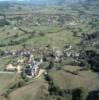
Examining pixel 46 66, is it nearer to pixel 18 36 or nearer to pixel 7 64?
pixel 7 64

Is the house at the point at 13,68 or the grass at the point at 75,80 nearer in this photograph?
the grass at the point at 75,80

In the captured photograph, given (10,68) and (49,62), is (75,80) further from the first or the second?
(10,68)

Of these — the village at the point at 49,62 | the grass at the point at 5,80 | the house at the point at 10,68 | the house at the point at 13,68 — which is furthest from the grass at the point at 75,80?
the house at the point at 10,68

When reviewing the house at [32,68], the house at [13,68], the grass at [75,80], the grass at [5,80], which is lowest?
the house at [13,68]

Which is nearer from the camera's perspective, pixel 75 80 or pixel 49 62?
pixel 75 80

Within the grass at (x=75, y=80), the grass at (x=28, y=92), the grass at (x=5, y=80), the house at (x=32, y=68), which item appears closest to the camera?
the grass at (x=28, y=92)

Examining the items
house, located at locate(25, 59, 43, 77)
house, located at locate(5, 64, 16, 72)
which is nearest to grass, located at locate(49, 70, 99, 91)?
house, located at locate(25, 59, 43, 77)

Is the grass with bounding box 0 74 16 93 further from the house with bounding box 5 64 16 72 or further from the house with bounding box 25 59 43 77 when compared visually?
the house with bounding box 5 64 16 72

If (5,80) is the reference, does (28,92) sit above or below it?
above

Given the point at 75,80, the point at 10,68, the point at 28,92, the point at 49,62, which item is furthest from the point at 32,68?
the point at 28,92

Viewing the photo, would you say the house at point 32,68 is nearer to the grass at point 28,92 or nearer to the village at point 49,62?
the village at point 49,62

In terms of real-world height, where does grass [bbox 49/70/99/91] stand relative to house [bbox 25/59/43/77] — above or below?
above
